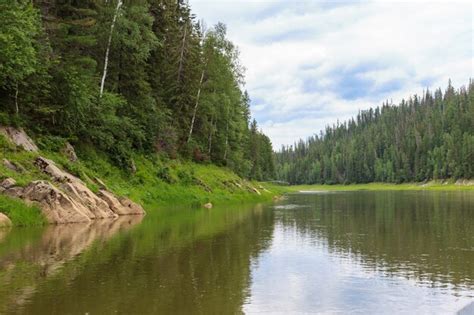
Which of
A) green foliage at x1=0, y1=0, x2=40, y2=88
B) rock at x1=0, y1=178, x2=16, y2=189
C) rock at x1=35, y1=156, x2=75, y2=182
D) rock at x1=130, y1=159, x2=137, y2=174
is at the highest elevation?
green foliage at x1=0, y1=0, x2=40, y2=88

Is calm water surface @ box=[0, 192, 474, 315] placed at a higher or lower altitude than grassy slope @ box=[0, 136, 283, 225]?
Answer: lower

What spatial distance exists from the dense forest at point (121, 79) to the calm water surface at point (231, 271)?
12701mm

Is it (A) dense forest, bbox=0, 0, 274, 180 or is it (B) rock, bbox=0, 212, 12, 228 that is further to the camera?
(A) dense forest, bbox=0, 0, 274, 180

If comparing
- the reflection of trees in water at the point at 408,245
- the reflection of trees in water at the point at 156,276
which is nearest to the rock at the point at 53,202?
the reflection of trees in water at the point at 156,276

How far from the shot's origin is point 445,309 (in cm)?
1109

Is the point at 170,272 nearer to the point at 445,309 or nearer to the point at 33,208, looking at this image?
the point at 445,309

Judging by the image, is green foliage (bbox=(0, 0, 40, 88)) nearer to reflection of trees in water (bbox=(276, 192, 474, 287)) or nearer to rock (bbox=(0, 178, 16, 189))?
rock (bbox=(0, 178, 16, 189))

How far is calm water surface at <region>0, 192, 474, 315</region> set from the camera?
11531 mm

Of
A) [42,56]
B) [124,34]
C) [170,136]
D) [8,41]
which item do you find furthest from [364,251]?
[170,136]

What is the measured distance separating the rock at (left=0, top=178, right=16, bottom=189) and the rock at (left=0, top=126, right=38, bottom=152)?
5.24 m

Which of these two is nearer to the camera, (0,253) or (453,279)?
(453,279)

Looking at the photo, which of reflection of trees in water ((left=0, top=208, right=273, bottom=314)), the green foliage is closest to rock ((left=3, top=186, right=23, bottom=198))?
reflection of trees in water ((left=0, top=208, right=273, bottom=314))

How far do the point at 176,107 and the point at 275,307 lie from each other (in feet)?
183

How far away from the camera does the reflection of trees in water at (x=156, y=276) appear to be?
37.3 ft
